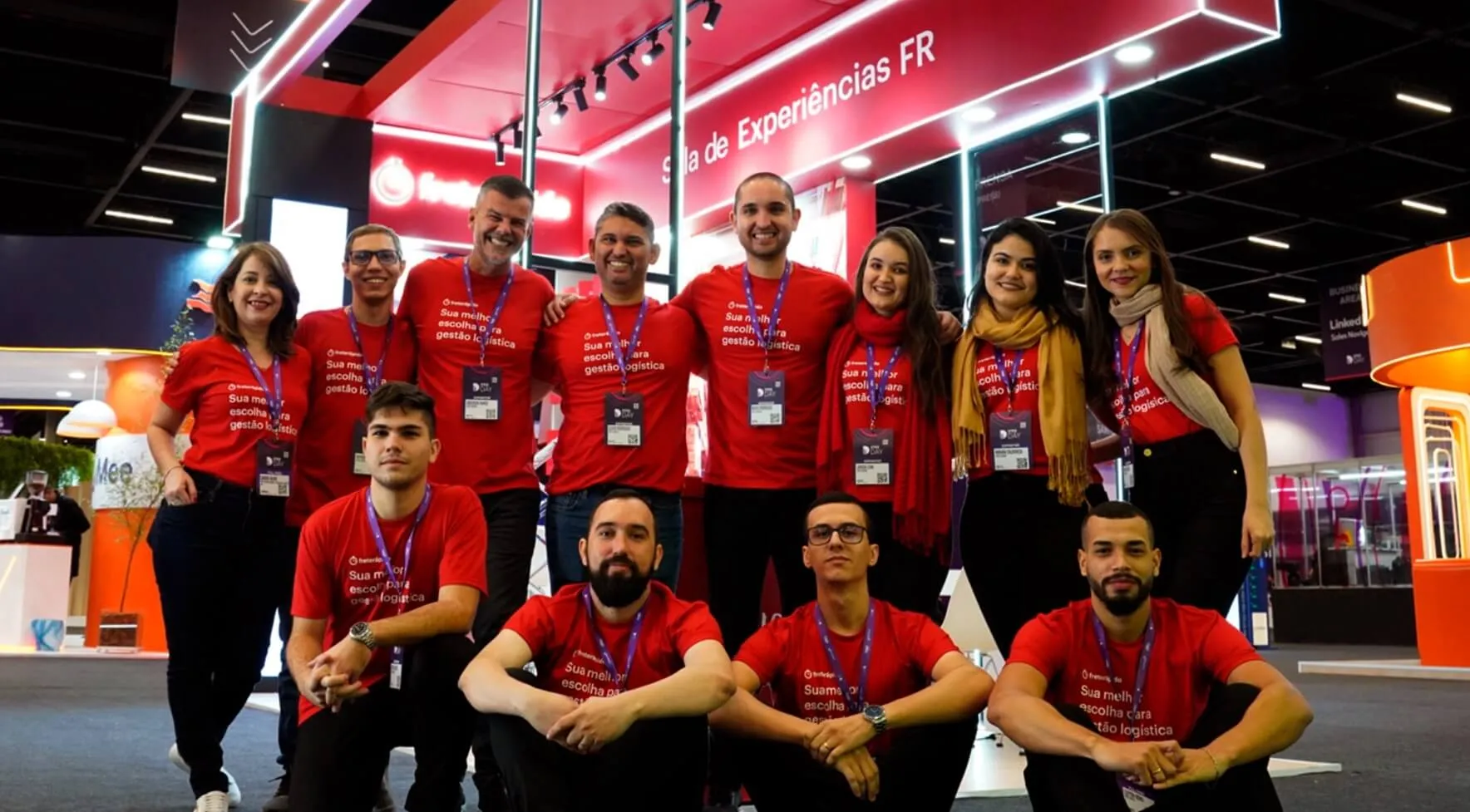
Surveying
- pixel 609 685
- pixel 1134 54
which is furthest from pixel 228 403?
pixel 1134 54

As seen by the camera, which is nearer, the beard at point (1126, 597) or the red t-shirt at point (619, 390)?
the beard at point (1126, 597)

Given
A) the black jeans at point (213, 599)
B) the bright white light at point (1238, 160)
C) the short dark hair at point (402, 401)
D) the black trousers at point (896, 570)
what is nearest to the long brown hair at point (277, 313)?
the black jeans at point (213, 599)

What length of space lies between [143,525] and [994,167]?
876cm

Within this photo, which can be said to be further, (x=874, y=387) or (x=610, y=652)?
(x=874, y=387)

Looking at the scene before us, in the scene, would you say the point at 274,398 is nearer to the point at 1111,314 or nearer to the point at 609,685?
the point at 609,685

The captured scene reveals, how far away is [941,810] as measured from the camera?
2654 millimetres

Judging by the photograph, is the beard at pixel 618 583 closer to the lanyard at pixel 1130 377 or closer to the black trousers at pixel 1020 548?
the black trousers at pixel 1020 548

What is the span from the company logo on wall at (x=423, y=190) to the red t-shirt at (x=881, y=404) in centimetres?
627

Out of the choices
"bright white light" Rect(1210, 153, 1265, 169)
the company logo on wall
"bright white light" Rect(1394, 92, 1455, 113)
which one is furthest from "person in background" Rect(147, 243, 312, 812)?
"bright white light" Rect(1210, 153, 1265, 169)

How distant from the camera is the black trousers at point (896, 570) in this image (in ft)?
9.77

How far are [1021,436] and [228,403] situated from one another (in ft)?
6.15

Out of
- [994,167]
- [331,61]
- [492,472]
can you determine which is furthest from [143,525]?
[492,472]

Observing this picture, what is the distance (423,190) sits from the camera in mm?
8852

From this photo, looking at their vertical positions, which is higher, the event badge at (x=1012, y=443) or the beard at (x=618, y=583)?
the event badge at (x=1012, y=443)
